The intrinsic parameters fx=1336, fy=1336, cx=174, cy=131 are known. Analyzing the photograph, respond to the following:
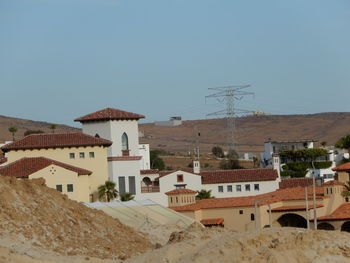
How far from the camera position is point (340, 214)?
312 ft

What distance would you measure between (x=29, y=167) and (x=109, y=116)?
19.2 m

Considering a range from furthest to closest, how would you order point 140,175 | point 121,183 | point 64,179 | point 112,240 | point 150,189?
point 140,175, point 150,189, point 121,183, point 64,179, point 112,240

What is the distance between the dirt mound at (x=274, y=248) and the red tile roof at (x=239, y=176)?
78.5 m

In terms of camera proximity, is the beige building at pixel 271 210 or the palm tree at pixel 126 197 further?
the palm tree at pixel 126 197

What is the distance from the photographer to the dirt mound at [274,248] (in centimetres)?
3981

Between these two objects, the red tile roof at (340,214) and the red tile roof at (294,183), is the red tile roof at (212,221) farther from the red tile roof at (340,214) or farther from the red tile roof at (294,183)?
the red tile roof at (294,183)

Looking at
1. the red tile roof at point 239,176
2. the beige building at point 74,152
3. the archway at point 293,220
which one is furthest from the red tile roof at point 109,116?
the archway at point 293,220

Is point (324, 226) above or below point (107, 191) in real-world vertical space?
below

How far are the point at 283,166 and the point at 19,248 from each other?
102766mm

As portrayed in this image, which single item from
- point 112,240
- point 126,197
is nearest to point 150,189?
point 126,197

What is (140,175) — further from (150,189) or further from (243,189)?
(243,189)

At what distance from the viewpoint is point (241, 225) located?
96750 millimetres

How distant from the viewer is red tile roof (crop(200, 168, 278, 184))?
120m

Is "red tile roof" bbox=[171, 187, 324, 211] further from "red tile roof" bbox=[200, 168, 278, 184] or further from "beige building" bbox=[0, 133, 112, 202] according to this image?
"red tile roof" bbox=[200, 168, 278, 184]
